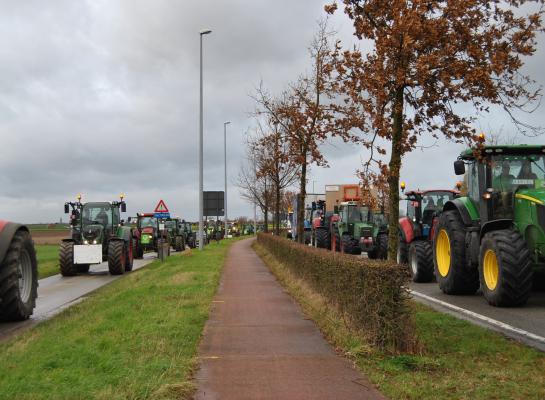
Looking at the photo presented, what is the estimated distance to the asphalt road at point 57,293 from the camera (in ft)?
34.8

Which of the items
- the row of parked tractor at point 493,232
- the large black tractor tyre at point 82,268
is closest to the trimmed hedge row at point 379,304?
the row of parked tractor at point 493,232

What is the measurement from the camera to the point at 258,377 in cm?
608

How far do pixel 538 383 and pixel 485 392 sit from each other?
0.67m

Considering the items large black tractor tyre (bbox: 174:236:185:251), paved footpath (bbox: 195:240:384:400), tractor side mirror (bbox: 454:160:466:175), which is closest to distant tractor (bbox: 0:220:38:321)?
paved footpath (bbox: 195:240:384:400)

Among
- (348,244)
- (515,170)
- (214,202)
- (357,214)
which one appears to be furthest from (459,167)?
(214,202)

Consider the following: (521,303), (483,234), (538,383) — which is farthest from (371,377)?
(483,234)

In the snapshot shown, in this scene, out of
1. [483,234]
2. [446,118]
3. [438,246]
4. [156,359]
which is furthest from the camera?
[438,246]

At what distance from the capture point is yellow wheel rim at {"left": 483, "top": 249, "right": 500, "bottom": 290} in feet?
34.8

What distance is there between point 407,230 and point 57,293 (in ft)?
31.4

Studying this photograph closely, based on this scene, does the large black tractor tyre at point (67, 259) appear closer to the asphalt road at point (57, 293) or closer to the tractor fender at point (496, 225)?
the asphalt road at point (57, 293)

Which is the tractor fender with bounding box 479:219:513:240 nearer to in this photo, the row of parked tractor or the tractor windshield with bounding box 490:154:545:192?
the row of parked tractor

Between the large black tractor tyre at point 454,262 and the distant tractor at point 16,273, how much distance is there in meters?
8.29

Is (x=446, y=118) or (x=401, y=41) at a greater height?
(x=401, y=41)

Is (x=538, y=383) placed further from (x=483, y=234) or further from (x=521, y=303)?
(x=483, y=234)
